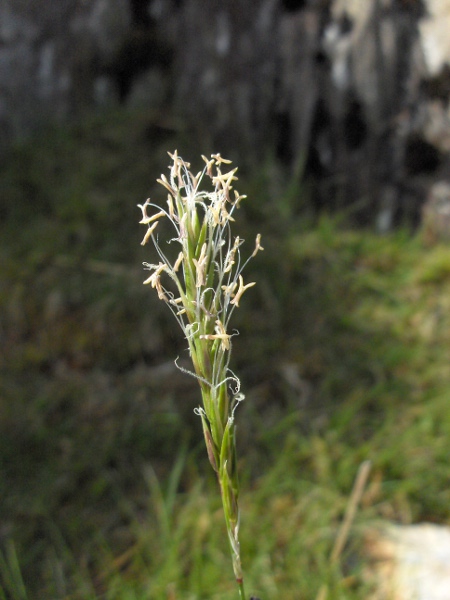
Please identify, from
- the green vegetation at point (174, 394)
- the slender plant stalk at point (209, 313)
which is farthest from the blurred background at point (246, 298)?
the slender plant stalk at point (209, 313)

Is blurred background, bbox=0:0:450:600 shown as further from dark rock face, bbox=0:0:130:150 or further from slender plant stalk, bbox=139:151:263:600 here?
slender plant stalk, bbox=139:151:263:600

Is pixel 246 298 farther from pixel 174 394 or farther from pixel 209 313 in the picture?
pixel 209 313

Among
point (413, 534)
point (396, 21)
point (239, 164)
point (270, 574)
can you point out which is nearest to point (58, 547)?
point (270, 574)

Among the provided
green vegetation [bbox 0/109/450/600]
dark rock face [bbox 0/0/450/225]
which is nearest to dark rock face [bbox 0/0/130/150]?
dark rock face [bbox 0/0/450/225]

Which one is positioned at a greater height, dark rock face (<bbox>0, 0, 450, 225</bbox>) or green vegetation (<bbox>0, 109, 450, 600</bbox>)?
dark rock face (<bbox>0, 0, 450, 225</bbox>)

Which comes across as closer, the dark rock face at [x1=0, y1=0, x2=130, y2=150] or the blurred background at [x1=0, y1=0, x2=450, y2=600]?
the blurred background at [x1=0, y1=0, x2=450, y2=600]

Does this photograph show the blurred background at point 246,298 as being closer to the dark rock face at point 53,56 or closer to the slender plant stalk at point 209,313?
the dark rock face at point 53,56

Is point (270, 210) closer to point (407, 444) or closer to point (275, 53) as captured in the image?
point (275, 53)

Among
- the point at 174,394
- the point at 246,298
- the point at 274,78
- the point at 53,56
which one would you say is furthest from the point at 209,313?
the point at 53,56

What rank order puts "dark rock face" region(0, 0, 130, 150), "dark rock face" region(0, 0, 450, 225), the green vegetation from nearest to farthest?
1. the green vegetation
2. "dark rock face" region(0, 0, 450, 225)
3. "dark rock face" region(0, 0, 130, 150)
